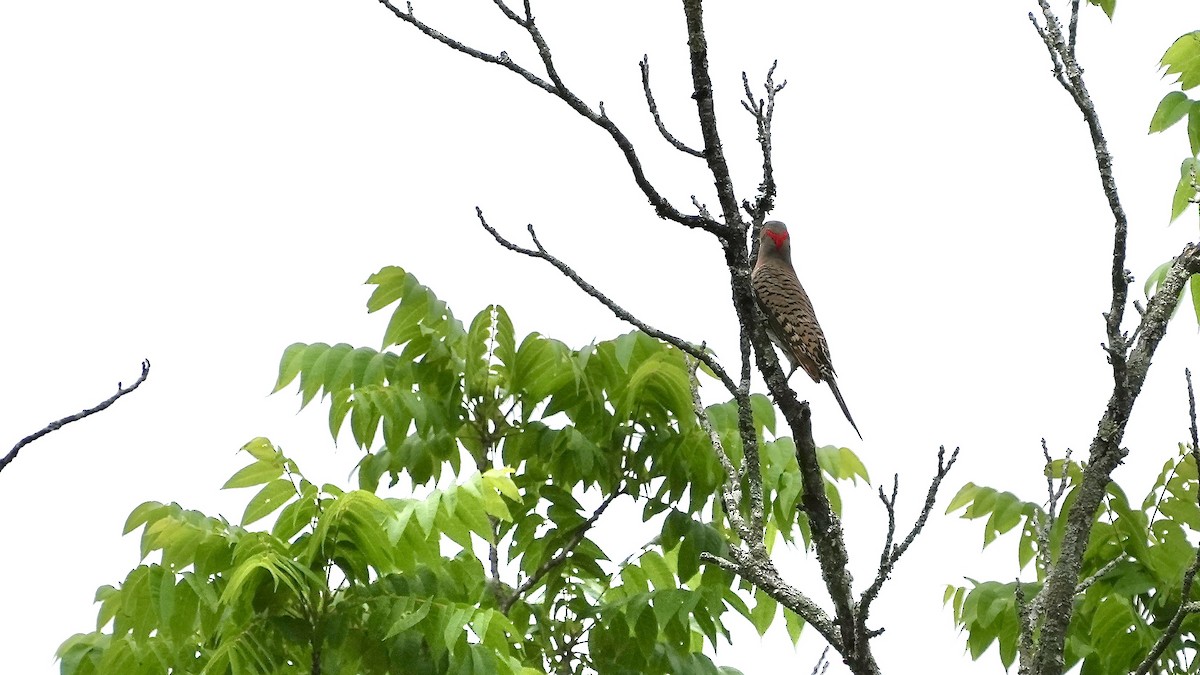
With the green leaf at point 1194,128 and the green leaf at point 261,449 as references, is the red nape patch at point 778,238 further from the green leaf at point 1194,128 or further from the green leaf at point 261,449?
the green leaf at point 261,449

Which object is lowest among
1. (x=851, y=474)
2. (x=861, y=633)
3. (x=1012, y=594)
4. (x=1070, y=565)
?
(x=861, y=633)

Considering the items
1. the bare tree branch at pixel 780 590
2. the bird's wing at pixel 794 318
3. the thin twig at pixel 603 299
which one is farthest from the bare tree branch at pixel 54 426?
the bird's wing at pixel 794 318

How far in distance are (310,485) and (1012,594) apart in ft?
7.40

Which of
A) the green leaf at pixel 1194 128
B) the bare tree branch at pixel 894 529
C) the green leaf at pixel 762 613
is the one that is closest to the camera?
the bare tree branch at pixel 894 529

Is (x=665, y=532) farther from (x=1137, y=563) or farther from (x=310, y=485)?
(x=1137, y=563)

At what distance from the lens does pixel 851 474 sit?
4645mm

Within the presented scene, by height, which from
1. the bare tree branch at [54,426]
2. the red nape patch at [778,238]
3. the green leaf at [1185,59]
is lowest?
the bare tree branch at [54,426]

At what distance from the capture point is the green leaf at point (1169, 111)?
13.9ft

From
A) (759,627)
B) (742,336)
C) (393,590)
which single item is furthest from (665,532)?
(742,336)

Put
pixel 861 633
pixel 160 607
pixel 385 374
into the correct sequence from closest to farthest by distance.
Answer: pixel 861 633, pixel 160 607, pixel 385 374

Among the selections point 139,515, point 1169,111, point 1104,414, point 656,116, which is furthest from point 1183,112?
point 139,515

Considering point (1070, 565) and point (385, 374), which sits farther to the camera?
point (385, 374)

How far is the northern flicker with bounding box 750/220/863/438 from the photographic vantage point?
6.41 metres

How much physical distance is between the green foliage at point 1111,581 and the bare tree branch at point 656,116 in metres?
1.84
